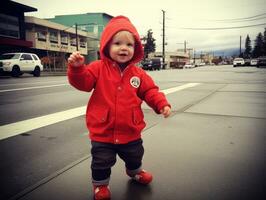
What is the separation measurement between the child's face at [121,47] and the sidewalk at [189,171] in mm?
906

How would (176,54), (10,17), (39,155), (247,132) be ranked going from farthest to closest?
(176,54)
(10,17)
(247,132)
(39,155)

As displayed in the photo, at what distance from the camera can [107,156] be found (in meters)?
1.71

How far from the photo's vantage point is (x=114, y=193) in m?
1.74

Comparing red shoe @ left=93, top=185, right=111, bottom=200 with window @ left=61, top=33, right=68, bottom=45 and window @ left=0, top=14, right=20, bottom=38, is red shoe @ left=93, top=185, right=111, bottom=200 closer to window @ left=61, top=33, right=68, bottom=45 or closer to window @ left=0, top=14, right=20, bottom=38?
window @ left=0, top=14, right=20, bottom=38

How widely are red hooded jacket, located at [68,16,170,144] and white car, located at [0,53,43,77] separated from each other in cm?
1536

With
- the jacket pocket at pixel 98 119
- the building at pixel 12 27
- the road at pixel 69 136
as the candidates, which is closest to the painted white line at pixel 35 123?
the road at pixel 69 136

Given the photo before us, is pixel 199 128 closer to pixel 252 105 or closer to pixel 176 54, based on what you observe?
pixel 252 105

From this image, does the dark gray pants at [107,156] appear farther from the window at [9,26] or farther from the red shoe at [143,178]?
the window at [9,26]

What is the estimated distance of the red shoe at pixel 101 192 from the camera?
163 centimetres

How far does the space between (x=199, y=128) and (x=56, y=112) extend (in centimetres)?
→ 247

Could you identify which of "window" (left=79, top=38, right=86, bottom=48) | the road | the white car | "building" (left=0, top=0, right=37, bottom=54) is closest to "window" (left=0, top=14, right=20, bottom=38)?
"building" (left=0, top=0, right=37, bottom=54)

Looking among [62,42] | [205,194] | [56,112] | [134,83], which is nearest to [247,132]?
[205,194]

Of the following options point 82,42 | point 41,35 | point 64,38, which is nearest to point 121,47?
point 41,35

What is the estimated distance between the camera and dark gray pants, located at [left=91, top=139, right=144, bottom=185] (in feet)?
5.56
